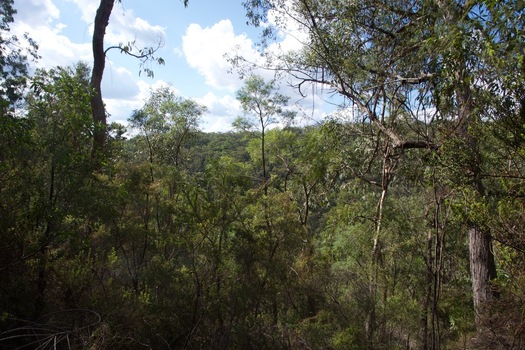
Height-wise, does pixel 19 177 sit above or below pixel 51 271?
above

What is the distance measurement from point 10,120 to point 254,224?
4228mm

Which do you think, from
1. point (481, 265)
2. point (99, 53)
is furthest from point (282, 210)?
point (99, 53)

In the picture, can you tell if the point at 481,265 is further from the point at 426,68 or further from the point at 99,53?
the point at 99,53

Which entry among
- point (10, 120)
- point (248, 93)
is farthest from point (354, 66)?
point (248, 93)

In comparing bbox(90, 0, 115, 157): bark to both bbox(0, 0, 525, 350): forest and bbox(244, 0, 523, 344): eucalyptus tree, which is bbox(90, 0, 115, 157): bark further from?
bbox(244, 0, 523, 344): eucalyptus tree

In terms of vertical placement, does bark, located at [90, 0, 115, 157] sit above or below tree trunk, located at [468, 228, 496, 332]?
above

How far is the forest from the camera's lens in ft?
12.5

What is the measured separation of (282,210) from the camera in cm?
730

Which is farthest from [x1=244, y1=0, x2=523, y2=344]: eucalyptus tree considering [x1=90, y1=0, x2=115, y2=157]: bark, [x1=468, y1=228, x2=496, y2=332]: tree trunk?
[x1=90, y1=0, x2=115, y2=157]: bark

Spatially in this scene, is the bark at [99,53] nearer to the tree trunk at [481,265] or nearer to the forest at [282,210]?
the forest at [282,210]

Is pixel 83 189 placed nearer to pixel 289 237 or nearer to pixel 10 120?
pixel 10 120

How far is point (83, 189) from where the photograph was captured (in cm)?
462

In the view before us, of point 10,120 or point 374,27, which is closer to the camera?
point 10,120

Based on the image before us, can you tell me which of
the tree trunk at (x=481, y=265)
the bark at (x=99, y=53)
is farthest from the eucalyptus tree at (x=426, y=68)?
the bark at (x=99, y=53)
